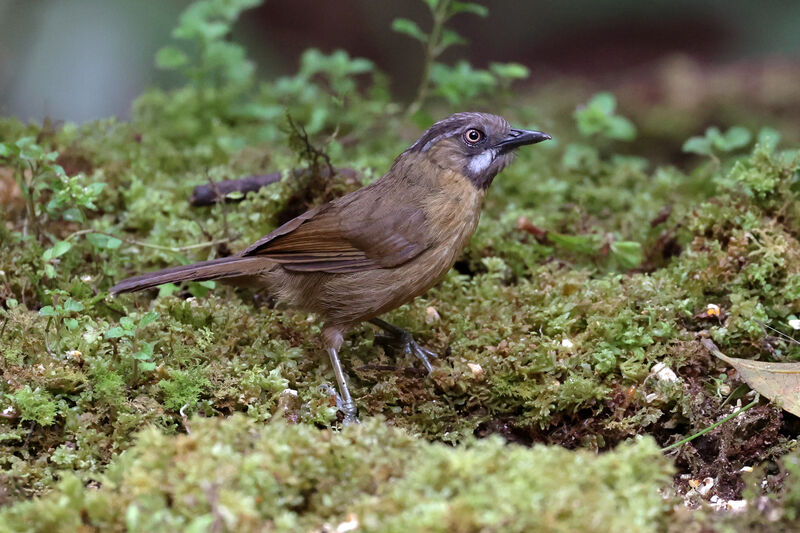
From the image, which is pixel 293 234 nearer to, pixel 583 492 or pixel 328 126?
pixel 583 492

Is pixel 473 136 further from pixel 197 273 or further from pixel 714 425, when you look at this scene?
pixel 714 425

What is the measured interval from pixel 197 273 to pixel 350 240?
0.82 metres

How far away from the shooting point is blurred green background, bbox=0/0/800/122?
9.30m

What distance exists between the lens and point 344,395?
4113mm

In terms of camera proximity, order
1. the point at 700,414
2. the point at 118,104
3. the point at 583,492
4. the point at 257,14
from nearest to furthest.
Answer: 1. the point at 583,492
2. the point at 700,414
3. the point at 118,104
4. the point at 257,14

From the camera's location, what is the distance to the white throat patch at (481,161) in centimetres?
462

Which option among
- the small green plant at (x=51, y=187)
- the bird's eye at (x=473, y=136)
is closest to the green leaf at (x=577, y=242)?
the bird's eye at (x=473, y=136)

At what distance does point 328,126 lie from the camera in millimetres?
7508

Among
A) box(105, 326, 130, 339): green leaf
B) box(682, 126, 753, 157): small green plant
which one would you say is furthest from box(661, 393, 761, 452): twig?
box(105, 326, 130, 339): green leaf

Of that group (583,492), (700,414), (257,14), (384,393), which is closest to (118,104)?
(257,14)

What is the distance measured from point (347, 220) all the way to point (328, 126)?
323cm

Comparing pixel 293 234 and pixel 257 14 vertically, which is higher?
pixel 257 14

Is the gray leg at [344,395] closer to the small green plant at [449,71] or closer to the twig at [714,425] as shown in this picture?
the twig at [714,425]

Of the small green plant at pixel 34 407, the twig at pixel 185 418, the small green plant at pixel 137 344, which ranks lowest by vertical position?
the twig at pixel 185 418
